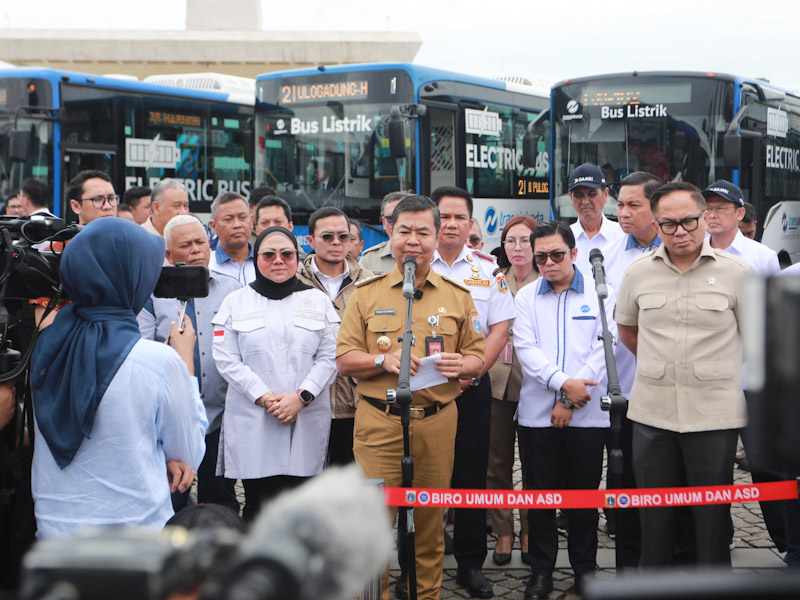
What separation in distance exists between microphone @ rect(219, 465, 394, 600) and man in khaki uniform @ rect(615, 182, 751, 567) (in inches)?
143

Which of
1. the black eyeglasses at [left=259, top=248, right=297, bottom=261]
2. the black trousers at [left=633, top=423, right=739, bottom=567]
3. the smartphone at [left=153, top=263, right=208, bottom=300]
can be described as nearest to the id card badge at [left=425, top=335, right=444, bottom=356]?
the black eyeglasses at [left=259, top=248, right=297, bottom=261]

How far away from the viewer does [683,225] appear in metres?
4.39

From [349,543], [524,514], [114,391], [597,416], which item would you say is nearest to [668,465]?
[597,416]

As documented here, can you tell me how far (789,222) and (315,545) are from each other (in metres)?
15.6

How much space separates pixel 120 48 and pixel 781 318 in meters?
34.8

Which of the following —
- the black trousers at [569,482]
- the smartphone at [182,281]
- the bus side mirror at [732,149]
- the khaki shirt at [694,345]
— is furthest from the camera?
the bus side mirror at [732,149]

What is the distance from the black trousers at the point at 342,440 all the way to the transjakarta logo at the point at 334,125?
27.3ft

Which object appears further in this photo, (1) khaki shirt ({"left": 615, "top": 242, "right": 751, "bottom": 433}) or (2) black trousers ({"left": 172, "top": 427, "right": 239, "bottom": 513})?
(2) black trousers ({"left": 172, "top": 427, "right": 239, "bottom": 513})

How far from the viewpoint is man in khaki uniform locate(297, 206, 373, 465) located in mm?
5305

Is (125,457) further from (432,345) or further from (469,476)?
(469,476)

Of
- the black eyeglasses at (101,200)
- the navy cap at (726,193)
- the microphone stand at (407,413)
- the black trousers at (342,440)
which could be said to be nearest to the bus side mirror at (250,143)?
the black eyeglasses at (101,200)

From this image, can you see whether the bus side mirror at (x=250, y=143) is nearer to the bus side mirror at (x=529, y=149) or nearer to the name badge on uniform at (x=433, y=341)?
the bus side mirror at (x=529, y=149)

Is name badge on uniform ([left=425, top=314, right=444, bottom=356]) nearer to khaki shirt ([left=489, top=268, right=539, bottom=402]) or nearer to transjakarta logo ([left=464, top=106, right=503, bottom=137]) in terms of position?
khaki shirt ([left=489, top=268, right=539, bottom=402])

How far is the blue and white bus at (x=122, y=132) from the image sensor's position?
12180 mm
